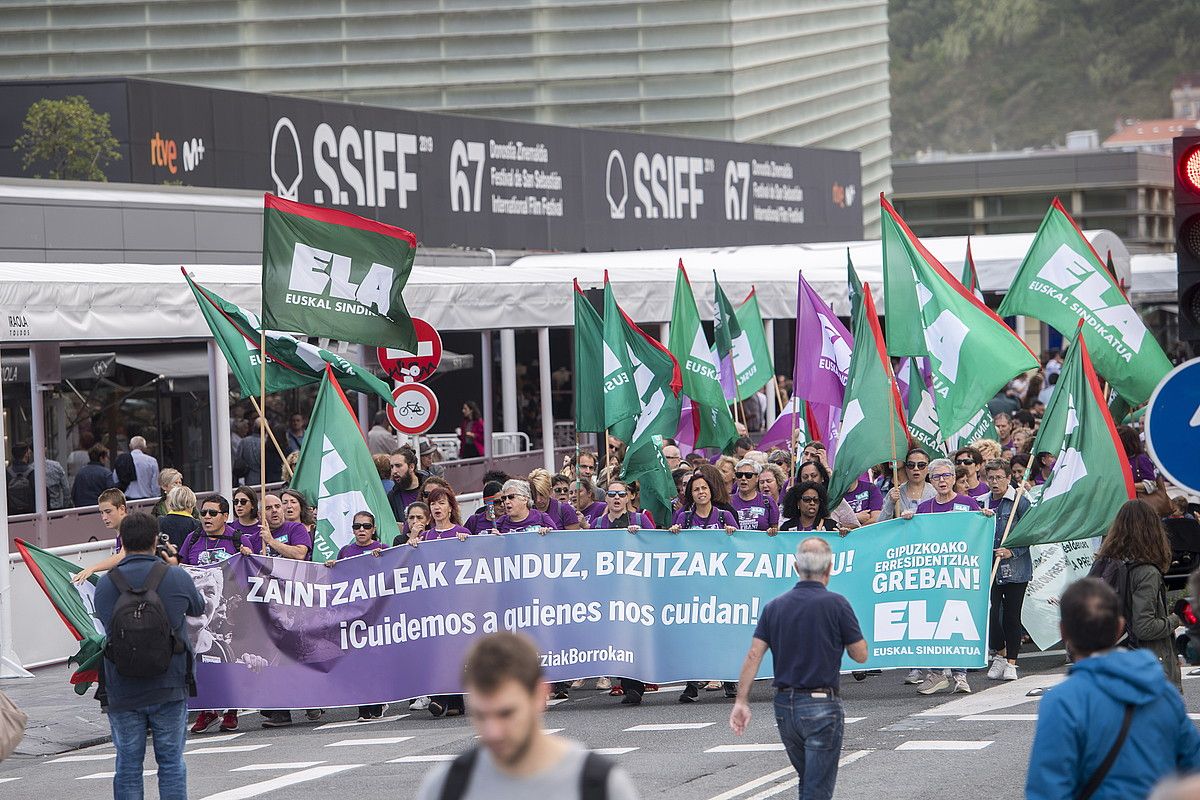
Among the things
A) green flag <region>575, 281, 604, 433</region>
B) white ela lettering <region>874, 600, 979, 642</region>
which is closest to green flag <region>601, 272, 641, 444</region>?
green flag <region>575, 281, 604, 433</region>

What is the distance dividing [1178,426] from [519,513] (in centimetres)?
600

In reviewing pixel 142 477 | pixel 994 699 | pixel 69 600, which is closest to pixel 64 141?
pixel 142 477

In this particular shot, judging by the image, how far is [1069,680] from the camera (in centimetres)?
546

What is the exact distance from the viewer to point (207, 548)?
13.0 m

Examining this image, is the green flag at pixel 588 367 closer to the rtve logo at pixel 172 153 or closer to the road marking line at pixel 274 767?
the road marking line at pixel 274 767

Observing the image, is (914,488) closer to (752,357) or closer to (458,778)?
(752,357)

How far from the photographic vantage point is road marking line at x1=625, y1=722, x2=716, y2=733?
11727mm

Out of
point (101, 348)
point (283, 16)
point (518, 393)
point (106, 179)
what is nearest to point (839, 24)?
point (283, 16)

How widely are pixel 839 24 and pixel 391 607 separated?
5668 cm

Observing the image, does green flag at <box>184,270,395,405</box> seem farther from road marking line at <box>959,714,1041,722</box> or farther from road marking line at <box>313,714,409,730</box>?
road marking line at <box>959,714,1041,722</box>

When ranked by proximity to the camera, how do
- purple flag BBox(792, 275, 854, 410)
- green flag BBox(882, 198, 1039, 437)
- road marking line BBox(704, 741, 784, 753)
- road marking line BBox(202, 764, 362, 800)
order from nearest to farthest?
road marking line BBox(202, 764, 362, 800) < road marking line BBox(704, 741, 784, 753) < green flag BBox(882, 198, 1039, 437) < purple flag BBox(792, 275, 854, 410)

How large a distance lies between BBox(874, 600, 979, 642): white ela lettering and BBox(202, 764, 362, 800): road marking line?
3.68 meters

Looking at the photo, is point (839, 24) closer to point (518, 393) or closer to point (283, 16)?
point (283, 16)

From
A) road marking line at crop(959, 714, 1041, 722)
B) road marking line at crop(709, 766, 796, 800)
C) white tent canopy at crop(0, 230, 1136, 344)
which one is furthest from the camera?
white tent canopy at crop(0, 230, 1136, 344)
